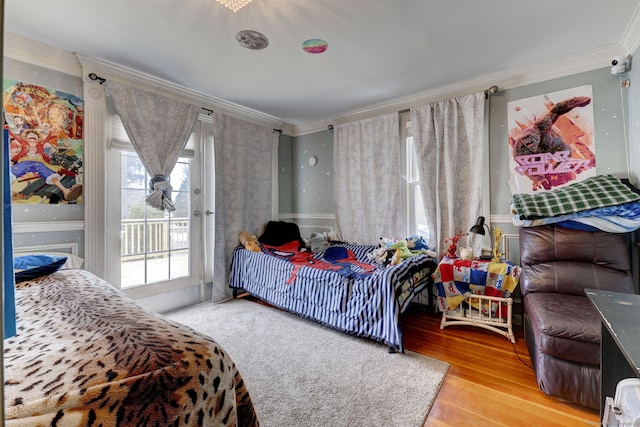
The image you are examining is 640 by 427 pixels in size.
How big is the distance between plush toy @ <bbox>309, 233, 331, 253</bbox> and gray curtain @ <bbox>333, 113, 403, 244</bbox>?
1.05ft

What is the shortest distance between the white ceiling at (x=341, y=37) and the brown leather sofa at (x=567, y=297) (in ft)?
4.77

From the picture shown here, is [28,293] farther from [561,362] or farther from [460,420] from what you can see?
[561,362]

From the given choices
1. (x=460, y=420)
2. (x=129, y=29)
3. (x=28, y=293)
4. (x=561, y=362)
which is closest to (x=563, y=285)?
(x=561, y=362)

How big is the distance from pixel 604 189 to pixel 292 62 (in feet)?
8.57

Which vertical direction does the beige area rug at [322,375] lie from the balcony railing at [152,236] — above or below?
below

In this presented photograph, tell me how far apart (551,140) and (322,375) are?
2705mm

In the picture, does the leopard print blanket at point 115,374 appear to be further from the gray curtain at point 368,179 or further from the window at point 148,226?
the gray curtain at point 368,179

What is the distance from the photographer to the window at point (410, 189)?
3147 mm

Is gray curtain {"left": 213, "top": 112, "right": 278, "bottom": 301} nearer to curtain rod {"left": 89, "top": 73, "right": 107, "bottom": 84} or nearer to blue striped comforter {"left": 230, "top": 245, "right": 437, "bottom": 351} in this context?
blue striped comforter {"left": 230, "top": 245, "right": 437, "bottom": 351}

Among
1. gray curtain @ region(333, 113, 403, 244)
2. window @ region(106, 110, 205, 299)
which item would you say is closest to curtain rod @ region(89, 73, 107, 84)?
window @ region(106, 110, 205, 299)

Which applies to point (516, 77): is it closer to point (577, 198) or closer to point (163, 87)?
point (577, 198)

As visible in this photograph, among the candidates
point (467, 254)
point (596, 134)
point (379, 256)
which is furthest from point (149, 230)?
point (596, 134)

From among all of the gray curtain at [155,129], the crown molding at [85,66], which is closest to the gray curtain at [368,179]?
the crown molding at [85,66]

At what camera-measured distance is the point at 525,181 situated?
2.54 meters
